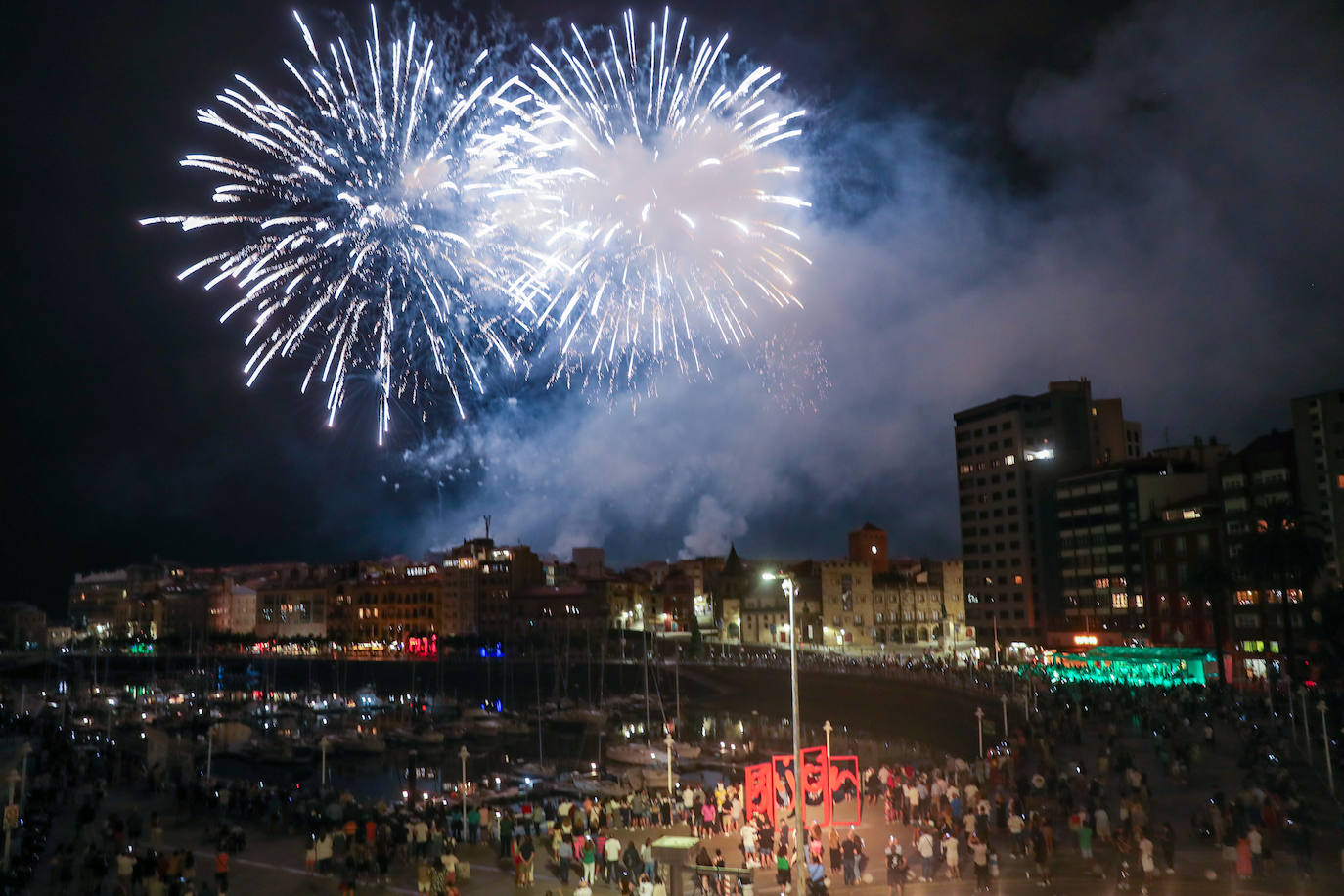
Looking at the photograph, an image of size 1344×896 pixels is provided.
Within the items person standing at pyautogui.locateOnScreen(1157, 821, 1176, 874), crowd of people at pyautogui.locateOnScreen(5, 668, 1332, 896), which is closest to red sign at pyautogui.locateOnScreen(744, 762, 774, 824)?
crowd of people at pyautogui.locateOnScreen(5, 668, 1332, 896)

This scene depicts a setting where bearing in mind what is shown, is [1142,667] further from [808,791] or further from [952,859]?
[952,859]

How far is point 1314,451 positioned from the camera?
67.4 m

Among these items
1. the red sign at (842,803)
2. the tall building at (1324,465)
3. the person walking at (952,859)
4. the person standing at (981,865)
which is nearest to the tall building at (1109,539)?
the tall building at (1324,465)

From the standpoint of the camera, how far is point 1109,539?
3450 inches

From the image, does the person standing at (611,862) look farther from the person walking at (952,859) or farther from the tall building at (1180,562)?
the tall building at (1180,562)

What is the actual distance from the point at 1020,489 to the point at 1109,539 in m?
14.5

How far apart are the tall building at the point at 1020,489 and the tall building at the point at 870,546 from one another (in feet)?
106

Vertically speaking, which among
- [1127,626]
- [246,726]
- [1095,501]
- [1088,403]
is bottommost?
[246,726]

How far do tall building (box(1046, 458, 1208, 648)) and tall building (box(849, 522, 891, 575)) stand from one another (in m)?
45.9

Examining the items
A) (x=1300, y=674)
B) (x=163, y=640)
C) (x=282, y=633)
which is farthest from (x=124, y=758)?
(x=163, y=640)

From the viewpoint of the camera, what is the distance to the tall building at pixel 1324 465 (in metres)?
65.6

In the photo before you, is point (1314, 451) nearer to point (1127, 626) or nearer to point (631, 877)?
point (1127, 626)

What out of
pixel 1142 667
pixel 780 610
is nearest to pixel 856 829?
pixel 1142 667

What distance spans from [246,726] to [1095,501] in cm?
7316
